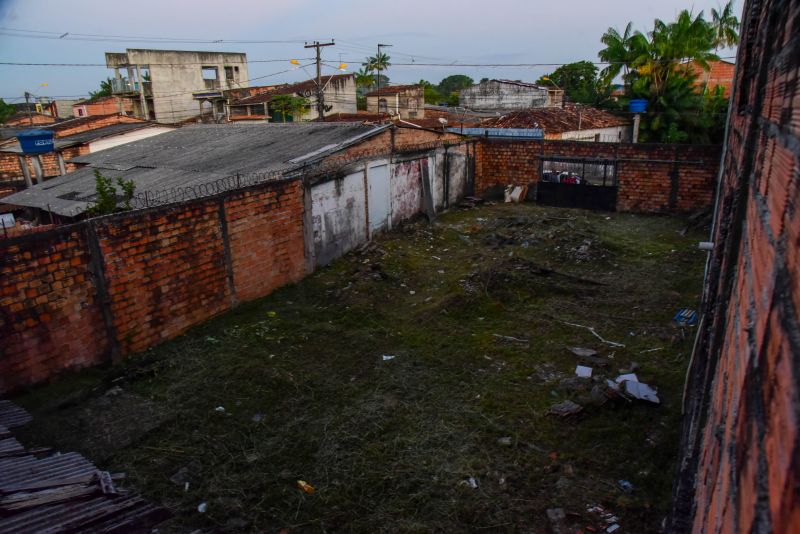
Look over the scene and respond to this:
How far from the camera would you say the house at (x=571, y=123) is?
21844mm

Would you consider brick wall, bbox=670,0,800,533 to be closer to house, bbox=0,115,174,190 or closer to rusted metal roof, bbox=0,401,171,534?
rusted metal roof, bbox=0,401,171,534

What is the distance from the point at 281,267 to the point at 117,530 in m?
6.56

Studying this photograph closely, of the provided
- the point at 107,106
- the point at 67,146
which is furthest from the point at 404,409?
the point at 107,106

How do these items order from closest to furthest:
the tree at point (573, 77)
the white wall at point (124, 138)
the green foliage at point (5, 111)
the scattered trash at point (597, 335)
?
the scattered trash at point (597, 335), the white wall at point (124, 138), the tree at point (573, 77), the green foliage at point (5, 111)

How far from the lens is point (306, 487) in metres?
4.76

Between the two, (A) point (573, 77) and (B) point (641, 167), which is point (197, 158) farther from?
(A) point (573, 77)

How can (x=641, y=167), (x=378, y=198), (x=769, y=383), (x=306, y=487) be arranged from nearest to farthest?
(x=769, y=383), (x=306, y=487), (x=378, y=198), (x=641, y=167)

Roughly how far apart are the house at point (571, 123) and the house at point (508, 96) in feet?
25.7

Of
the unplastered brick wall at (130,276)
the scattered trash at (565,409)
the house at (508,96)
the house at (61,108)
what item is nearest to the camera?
the scattered trash at (565,409)

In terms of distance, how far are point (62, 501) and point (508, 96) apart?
36108 mm

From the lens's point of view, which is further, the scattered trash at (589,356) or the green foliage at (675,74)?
the green foliage at (675,74)

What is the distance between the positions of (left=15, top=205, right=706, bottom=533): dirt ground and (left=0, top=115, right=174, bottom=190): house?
11.2 meters

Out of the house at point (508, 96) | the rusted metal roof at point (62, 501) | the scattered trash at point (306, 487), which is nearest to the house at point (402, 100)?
the house at point (508, 96)

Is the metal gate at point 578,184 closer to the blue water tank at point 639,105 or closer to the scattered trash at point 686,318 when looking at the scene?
the blue water tank at point 639,105
